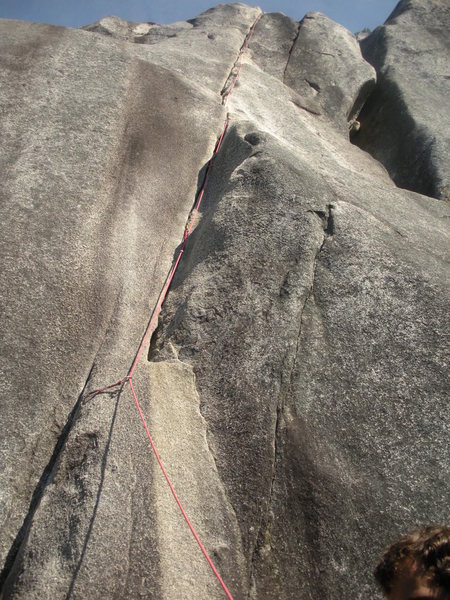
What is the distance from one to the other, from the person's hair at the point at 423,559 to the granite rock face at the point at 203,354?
7.54 ft

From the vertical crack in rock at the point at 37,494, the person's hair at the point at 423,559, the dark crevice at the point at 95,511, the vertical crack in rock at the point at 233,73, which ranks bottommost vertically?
the vertical crack in rock at the point at 37,494

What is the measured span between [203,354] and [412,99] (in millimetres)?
10904

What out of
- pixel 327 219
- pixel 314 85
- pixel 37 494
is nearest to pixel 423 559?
pixel 37 494

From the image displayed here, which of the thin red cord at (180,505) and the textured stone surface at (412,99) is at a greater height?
the textured stone surface at (412,99)

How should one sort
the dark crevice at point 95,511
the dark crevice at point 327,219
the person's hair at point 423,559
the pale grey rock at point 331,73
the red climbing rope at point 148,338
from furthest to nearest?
1. the pale grey rock at point 331,73
2. the dark crevice at point 327,219
3. the red climbing rope at point 148,338
4. the dark crevice at point 95,511
5. the person's hair at point 423,559

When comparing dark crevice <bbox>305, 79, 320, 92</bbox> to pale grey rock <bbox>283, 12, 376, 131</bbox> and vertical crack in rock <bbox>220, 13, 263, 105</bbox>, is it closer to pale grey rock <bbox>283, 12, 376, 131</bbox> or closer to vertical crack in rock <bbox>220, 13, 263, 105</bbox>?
pale grey rock <bbox>283, 12, 376, 131</bbox>

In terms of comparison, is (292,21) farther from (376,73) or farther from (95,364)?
(95,364)

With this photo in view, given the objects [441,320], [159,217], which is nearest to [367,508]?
[441,320]

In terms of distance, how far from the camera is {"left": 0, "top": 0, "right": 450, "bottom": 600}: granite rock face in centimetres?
427

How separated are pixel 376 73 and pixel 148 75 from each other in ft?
26.3

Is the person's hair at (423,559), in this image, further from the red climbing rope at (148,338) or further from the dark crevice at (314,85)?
the dark crevice at (314,85)

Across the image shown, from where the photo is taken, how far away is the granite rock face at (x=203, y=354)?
4.27 metres

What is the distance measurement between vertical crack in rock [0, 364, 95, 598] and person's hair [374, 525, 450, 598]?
3494mm

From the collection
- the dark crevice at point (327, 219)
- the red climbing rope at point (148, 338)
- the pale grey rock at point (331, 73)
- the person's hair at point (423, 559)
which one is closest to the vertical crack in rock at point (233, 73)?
the red climbing rope at point (148, 338)
